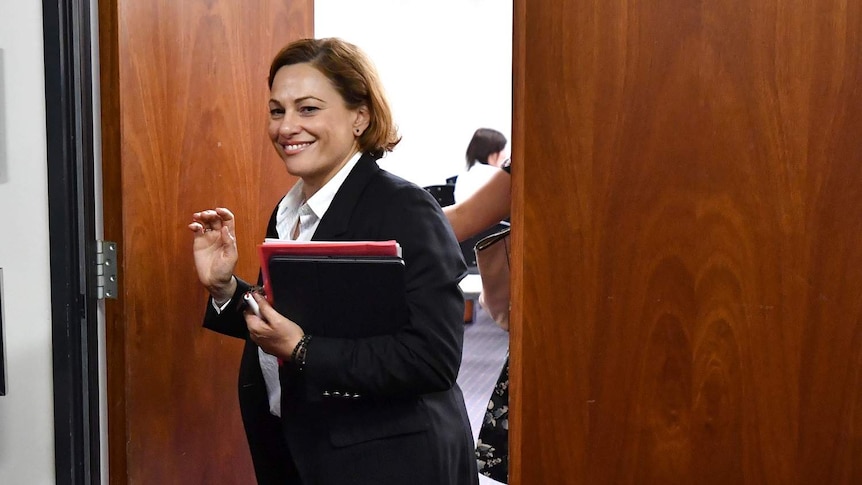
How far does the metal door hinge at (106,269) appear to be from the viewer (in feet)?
5.10

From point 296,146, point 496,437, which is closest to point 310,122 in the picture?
point 296,146

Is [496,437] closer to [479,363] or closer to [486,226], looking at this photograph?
[486,226]

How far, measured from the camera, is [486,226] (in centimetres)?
206

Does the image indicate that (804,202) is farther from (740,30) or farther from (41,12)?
(41,12)

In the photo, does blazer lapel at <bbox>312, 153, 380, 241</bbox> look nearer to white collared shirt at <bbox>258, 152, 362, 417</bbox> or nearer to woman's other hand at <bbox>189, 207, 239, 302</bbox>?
white collared shirt at <bbox>258, 152, 362, 417</bbox>

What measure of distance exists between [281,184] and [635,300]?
4.70 ft

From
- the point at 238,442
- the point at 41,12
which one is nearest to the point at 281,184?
the point at 238,442

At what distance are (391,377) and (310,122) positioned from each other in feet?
1.61

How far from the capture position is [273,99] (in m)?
1.54

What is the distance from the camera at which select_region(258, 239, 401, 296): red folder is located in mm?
1232

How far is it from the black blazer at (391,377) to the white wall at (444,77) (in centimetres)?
509

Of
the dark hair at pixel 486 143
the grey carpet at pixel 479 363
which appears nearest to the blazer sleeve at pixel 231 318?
the grey carpet at pixel 479 363

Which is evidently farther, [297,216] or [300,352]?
[297,216]

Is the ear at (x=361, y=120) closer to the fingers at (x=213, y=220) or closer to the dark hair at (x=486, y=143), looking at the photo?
the fingers at (x=213, y=220)
